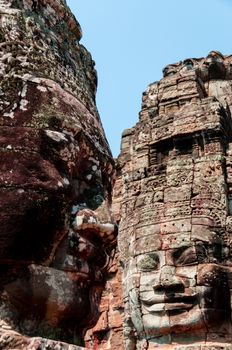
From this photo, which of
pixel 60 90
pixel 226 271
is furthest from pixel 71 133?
pixel 226 271

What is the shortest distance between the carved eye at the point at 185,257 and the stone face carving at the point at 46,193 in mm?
6756

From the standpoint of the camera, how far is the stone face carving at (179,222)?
28.0 ft

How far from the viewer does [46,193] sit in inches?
66.4

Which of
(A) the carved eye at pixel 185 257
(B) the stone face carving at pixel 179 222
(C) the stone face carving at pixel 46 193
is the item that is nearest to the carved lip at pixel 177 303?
(B) the stone face carving at pixel 179 222

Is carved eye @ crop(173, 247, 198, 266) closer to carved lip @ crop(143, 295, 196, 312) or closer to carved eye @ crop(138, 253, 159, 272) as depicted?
carved eye @ crop(138, 253, 159, 272)

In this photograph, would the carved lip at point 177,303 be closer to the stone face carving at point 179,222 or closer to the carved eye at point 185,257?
the stone face carving at point 179,222

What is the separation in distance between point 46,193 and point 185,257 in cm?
731

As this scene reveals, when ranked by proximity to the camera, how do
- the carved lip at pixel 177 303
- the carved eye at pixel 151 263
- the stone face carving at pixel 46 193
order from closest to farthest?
the stone face carving at pixel 46 193 < the carved lip at pixel 177 303 < the carved eye at pixel 151 263

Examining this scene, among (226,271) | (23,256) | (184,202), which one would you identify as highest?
(184,202)

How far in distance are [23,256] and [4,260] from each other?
0.05 meters

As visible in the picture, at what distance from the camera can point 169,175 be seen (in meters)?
9.81

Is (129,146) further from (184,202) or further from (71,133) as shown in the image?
(71,133)

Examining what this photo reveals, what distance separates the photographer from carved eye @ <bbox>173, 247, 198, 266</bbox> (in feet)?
28.6

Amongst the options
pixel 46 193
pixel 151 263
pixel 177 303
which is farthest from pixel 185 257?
pixel 46 193
